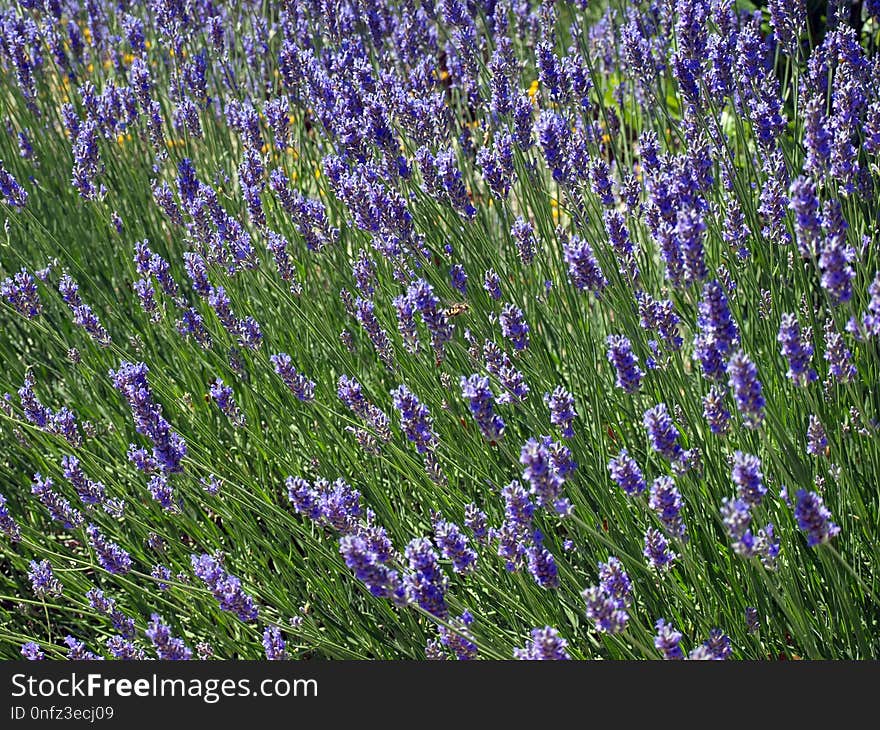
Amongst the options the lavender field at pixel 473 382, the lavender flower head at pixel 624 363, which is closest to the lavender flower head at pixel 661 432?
the lavender field at pixel 473 382

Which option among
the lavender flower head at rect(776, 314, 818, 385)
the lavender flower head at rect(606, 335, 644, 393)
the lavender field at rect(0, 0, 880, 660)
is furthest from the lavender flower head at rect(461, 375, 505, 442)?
the lavender flower head at rect(776, 314, 818, 385)

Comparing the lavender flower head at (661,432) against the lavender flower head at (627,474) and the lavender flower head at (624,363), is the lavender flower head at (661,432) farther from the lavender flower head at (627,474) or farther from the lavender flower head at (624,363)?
the lavender flower head at (624,363)

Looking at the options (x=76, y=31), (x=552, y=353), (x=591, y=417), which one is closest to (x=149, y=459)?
(x=591, y=417)

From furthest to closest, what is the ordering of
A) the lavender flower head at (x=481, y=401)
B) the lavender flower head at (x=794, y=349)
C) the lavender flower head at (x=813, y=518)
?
the lavender flower head at (x=481, y=401)
the lavender flower head at (x=794, y=349)
the lavender flower head at (x=813, y=518)

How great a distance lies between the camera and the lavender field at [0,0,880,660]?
1.89 metres

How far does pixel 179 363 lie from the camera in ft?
11.3

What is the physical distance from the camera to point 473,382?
6.13 feet

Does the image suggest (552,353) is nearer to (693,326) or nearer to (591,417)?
(591,417)

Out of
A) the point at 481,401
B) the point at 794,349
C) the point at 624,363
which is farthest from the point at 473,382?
the point at 794,349

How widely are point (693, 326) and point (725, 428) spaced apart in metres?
0.75

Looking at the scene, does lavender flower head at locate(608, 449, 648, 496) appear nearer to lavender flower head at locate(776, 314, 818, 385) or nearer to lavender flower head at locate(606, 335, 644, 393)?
lavender flower head at locate(606, 335, 644, 393)

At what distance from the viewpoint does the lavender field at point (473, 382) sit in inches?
74.5

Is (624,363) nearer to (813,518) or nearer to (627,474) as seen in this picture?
(627,474)

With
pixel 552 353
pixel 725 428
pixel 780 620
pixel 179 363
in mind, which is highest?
pixel 179 363
